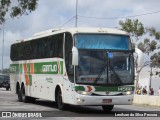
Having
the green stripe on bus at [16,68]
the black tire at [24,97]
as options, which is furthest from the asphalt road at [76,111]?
the green stripe on bus at [16,68]

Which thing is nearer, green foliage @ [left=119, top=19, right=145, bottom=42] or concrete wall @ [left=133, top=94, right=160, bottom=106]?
concrete wall @ [left=133, top=94, right=160, bottom=106]

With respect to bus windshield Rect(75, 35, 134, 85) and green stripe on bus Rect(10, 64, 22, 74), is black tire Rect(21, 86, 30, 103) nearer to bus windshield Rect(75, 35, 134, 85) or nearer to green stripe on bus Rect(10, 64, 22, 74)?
green stripe on bus Rect(10, 64, 22, 74)

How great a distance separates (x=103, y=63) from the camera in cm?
1850

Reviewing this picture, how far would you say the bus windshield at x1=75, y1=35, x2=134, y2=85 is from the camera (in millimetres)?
18312

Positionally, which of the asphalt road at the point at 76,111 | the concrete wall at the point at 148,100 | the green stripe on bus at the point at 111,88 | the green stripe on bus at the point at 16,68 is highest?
the green stripe on bus at the point at 16,68

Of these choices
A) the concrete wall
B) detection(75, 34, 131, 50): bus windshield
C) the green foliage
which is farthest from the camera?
the green foliage

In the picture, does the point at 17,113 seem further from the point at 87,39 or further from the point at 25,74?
the point at 25,74

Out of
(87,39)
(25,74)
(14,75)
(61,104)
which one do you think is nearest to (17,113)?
(61,104)

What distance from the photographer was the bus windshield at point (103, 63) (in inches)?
721

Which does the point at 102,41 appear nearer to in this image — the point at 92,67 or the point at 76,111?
the point at 92,67

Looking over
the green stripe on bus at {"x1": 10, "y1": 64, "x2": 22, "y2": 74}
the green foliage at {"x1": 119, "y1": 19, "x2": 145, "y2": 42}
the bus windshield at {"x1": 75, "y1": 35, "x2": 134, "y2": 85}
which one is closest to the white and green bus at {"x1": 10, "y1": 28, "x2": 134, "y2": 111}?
the bus windshield at {"x1": 75, "y1": 35, "x2": 134, "y2": 85}

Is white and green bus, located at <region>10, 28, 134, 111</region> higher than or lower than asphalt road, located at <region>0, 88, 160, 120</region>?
higher

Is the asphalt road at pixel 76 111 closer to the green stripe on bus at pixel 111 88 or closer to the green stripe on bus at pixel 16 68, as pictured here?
the green stripe on bus at pixel 111 88

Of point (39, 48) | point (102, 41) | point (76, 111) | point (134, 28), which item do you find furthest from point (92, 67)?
point (134, 28)
